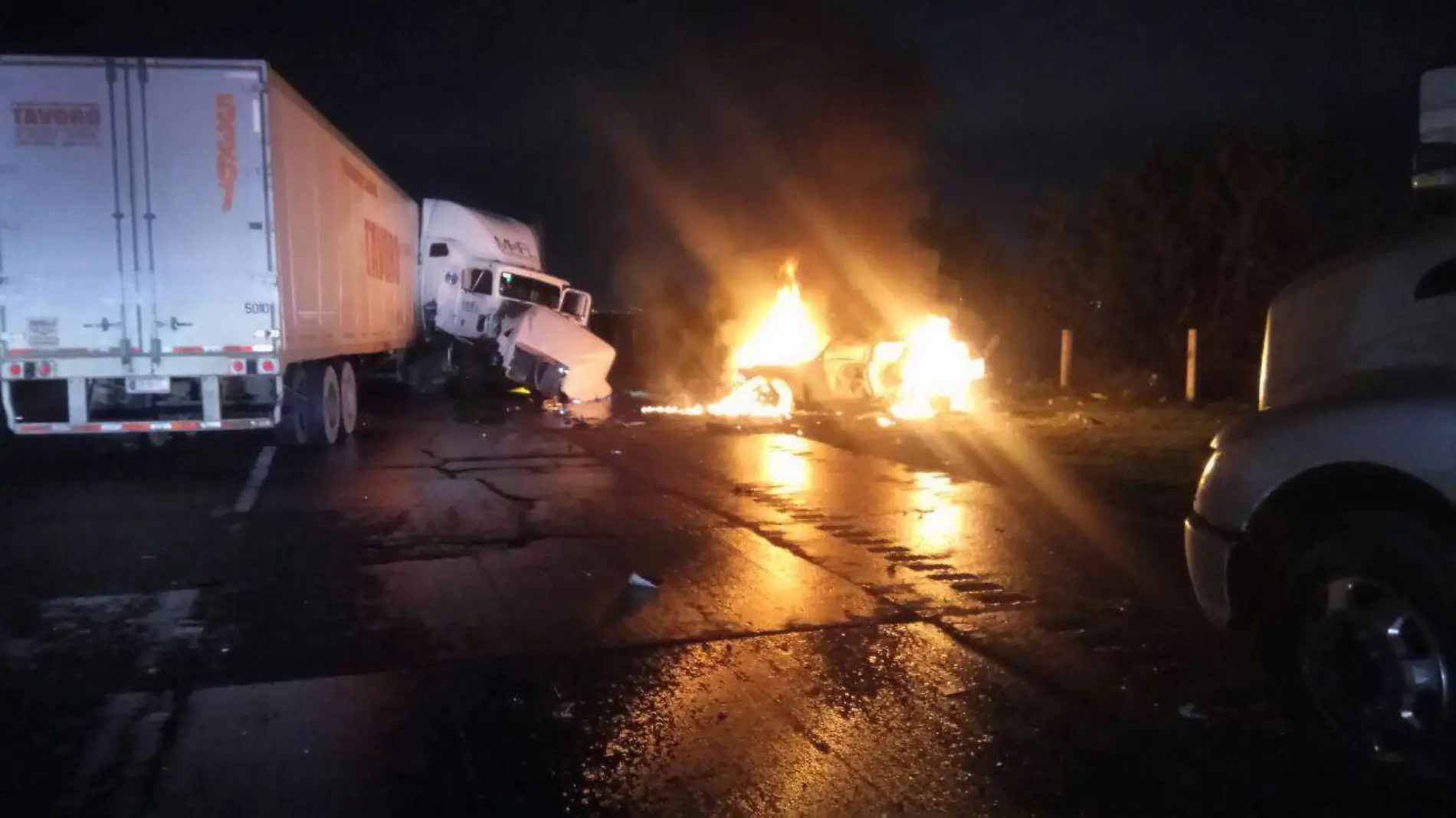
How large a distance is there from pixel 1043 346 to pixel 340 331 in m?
18.8

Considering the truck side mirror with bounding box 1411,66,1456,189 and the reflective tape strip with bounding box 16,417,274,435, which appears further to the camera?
the reflective tape strip with bounding box 16,417,274,435

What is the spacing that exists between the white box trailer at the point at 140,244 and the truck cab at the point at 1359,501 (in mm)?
10277

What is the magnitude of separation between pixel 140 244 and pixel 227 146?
1324 millimetres

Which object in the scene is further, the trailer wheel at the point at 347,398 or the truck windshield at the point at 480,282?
the truck windshield at the point at 480,282

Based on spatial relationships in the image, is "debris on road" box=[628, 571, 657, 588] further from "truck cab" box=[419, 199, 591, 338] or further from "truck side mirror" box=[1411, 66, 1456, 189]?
"truck cab" box=[419, 199, 591, 338]

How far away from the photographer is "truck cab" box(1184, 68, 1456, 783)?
4.21m

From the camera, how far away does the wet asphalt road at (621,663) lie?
4.54 m

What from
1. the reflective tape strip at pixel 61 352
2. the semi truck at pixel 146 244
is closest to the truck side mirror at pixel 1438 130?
the semi truck at pixel 146 244

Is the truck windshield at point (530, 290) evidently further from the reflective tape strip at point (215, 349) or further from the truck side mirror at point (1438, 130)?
Result: the truck side mirror at point (1438, 130)

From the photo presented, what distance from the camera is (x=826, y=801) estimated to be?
4410 mm

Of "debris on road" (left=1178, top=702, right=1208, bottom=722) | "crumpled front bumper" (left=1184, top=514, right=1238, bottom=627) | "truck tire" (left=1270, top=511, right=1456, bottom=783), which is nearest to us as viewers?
"truck tire" (left=1270, top=511, right=1456, bottom=783)

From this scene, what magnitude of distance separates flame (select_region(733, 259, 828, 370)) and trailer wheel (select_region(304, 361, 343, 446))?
7.51 m

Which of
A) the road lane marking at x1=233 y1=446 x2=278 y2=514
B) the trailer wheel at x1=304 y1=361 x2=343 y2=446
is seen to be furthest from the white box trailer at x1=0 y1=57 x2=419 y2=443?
the trailer wheel at x1=304 y1=361 x2=343 y2=446

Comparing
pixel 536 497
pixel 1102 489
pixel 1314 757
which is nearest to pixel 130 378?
pixel 536 497
